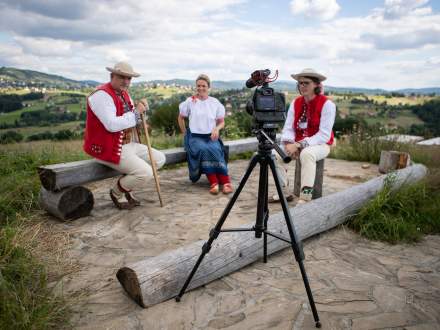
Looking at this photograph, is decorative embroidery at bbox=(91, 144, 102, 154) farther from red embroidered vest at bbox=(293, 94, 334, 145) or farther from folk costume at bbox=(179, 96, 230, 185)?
red embroidered vest at bbox=(293, 94, 334, 145)

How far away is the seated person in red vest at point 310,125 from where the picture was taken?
4.65m

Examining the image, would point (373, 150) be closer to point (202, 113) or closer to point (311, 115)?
point (311, 115)

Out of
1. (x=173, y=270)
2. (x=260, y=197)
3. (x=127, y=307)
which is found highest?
(x=260, y=197)

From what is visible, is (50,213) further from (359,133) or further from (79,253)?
(359,133)

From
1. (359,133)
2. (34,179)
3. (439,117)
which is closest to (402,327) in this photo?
(34,179)

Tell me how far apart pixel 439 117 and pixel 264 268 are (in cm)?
3680

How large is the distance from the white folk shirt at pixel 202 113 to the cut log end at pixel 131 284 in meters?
3.33

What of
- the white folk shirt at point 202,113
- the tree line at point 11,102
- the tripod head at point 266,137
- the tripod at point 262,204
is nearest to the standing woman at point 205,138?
the white folk shirt at point 202,113

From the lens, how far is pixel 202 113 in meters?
5.75

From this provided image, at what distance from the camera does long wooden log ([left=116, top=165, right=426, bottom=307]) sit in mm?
2688

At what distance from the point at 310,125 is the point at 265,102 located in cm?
244

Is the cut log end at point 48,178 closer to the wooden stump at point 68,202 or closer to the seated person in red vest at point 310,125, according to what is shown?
the wooden stump at point 68,202

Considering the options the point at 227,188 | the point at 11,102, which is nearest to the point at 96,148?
the point at 227,188

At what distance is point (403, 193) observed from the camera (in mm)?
4676
